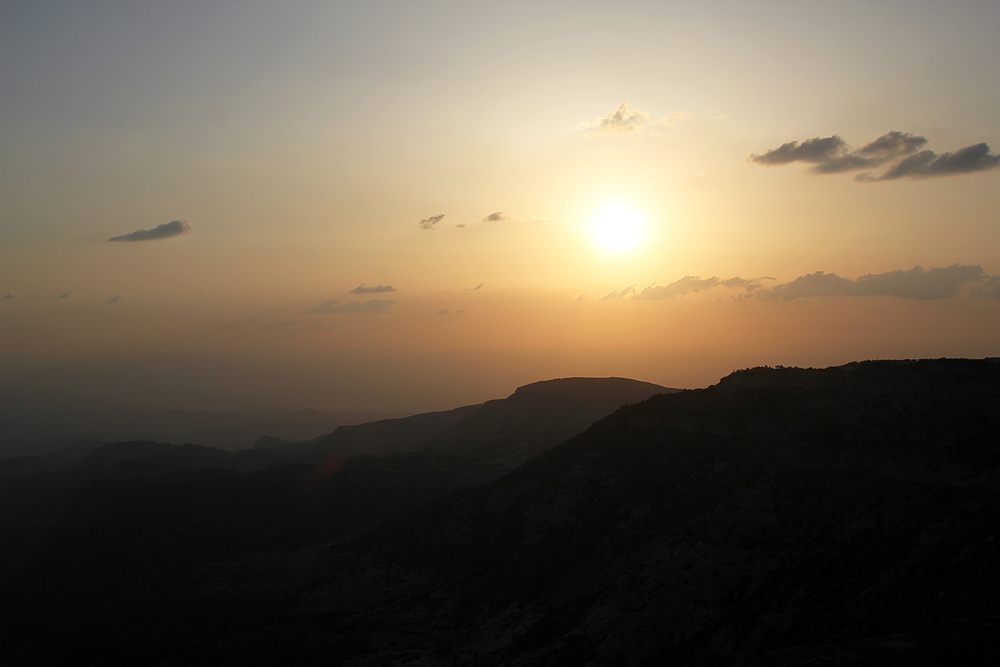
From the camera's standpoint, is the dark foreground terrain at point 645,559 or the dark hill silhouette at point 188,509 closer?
the dark foreground terrain at point 645,559

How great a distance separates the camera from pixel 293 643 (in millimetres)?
39031

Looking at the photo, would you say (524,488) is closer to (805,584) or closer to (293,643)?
Answer: (293,643)

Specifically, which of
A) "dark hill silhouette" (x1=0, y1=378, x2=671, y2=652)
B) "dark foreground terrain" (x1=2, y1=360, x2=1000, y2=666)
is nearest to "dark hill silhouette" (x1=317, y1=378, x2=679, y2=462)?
"dark hill silhouette" (x1=0, y1=378, x2=671, y2=652)

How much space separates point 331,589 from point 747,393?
3508cm

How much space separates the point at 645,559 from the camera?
33.2 meters

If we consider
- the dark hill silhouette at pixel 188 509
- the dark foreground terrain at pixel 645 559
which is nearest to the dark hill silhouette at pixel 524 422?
the dark hill silhouette at pixel 188 509

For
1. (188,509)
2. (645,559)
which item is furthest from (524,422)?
(645,559)

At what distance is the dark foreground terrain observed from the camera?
2402 cm

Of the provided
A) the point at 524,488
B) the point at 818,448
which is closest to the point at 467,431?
the point at 524,488

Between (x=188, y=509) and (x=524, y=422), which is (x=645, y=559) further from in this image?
(x=524, y=422)

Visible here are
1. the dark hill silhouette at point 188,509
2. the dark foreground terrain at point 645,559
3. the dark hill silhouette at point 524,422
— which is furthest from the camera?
the dark hill silhouette at point 524,422

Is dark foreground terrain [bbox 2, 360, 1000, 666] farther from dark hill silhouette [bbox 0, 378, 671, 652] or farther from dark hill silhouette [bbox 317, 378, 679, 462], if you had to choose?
dark hill silhouette [bbox 317, 378, 679, 462]

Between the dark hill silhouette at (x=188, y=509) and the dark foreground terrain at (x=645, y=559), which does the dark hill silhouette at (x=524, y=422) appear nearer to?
the dark hill silhouette at (x=188, y=509)

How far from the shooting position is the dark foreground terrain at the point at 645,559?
24016 mm
